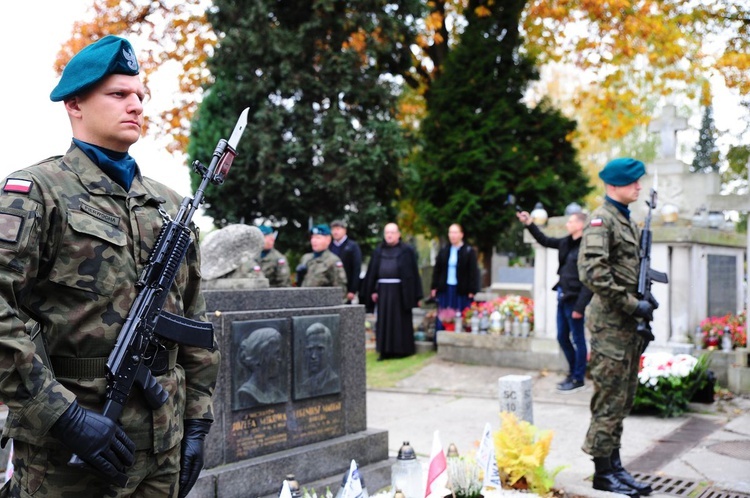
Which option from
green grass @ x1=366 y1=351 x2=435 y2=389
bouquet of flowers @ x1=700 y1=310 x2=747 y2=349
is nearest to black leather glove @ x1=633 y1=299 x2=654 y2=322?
bouquet of flowers @ x1=700 y1=310 x2=747 y2=349

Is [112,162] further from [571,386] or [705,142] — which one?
[705,142]

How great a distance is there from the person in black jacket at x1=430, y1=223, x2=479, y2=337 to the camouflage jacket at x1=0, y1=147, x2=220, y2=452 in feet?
30.0

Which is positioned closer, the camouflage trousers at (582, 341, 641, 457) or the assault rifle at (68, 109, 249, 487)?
the assault rifle at (68, 109, 249, 487)

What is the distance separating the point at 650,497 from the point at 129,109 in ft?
14.3

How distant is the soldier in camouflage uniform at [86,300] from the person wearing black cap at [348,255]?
917 centimetres

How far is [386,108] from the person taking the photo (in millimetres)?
16188

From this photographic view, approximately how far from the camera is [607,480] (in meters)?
5.18

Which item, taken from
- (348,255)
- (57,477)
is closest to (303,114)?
(348,255)

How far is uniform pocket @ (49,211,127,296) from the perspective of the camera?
244cm

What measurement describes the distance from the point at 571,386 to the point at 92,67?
25.7 ft

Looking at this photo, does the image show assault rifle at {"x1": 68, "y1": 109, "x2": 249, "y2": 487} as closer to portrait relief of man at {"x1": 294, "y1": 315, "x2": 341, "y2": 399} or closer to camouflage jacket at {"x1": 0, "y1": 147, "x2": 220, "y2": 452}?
camouflage jacket at {"x1": 0, "y1": 147, "x2": 220, "y2": 452}

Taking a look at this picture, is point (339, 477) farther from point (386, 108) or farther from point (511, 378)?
point (386, 108)

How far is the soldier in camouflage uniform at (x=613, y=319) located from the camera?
17.1 ft

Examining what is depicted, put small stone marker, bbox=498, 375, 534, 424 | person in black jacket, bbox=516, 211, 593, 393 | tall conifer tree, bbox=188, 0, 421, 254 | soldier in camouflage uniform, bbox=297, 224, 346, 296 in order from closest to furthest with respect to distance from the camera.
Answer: small stone marker, bbox=498, 375, 534, 424 → person in black jacket, bbox=516, 211, 593, 393 → soldier in camouflage uniform, bbox=297, 224, 346, 296 → tall conifer tree, bbox=188, 0, 421, 254
